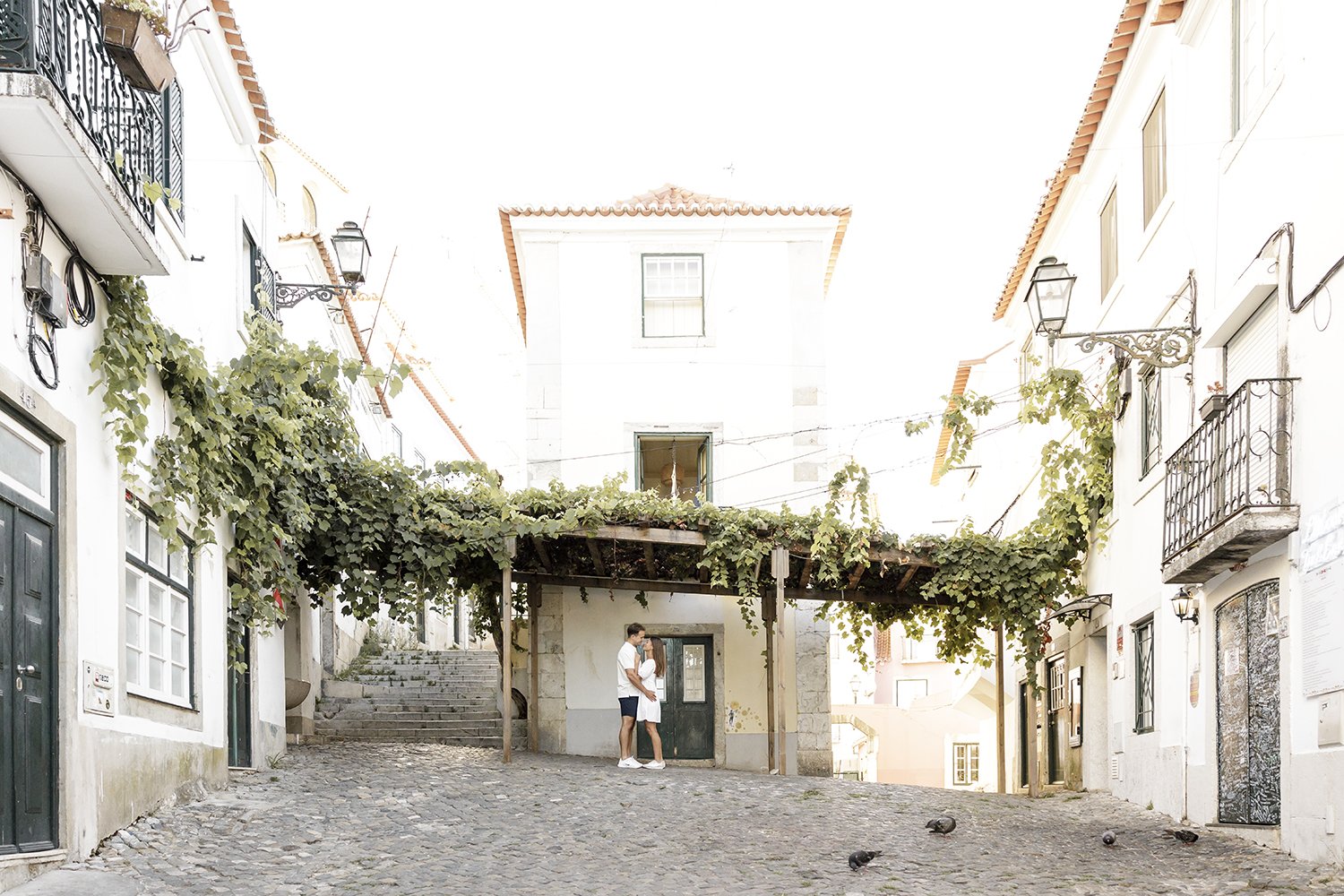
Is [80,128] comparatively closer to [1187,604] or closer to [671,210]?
[1187,604]

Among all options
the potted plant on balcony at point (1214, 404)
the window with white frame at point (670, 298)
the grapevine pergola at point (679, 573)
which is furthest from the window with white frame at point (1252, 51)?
the window with white frame at point (670, 298)

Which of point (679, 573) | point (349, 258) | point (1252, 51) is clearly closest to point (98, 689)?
point (349, 258)

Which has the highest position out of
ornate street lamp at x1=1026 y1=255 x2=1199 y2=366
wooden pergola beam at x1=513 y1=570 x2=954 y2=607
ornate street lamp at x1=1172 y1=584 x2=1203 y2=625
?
ornate street lamp at x1=1026 y1=255 x2=1199 y2=366

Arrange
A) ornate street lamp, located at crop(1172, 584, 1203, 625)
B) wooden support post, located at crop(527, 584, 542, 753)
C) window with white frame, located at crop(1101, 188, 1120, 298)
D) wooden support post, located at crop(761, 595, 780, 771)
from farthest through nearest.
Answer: wooden support post, located at crop(527, 584, 542, 753) < wooden support post, located at crop(761, 595, 780, 771) < window with white frame, located at crop(1101, 188, 1120, 298) < ornate street lamp, located at crop(1172, 584, 1203, 625)

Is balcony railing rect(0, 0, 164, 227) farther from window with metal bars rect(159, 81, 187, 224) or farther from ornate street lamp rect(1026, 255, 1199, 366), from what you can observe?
ornate street lamp rect(1026, 255, 1199, 366)

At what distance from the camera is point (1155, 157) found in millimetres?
12953

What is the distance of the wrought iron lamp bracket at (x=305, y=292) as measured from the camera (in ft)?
41.9

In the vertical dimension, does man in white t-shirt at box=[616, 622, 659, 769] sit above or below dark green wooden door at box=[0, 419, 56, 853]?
below

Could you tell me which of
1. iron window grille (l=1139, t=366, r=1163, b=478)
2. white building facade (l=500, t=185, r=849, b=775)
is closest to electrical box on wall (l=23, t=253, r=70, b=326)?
iron window grille (l=1139, t=366, r=1163, b=478)

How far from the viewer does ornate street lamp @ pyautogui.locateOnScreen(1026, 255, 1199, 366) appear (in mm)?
11336

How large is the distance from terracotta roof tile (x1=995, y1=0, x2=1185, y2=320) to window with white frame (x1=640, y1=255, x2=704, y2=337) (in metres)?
4.17

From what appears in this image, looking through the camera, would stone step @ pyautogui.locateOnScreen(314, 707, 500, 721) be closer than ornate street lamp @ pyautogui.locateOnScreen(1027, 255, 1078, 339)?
No

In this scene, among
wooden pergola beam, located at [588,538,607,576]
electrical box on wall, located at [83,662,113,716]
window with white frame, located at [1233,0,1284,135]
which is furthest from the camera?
wooden pergola beam, located at [588,538,607,576]

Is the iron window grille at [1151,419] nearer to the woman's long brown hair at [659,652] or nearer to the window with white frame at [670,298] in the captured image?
the woman's long brown hair at [659,652]
